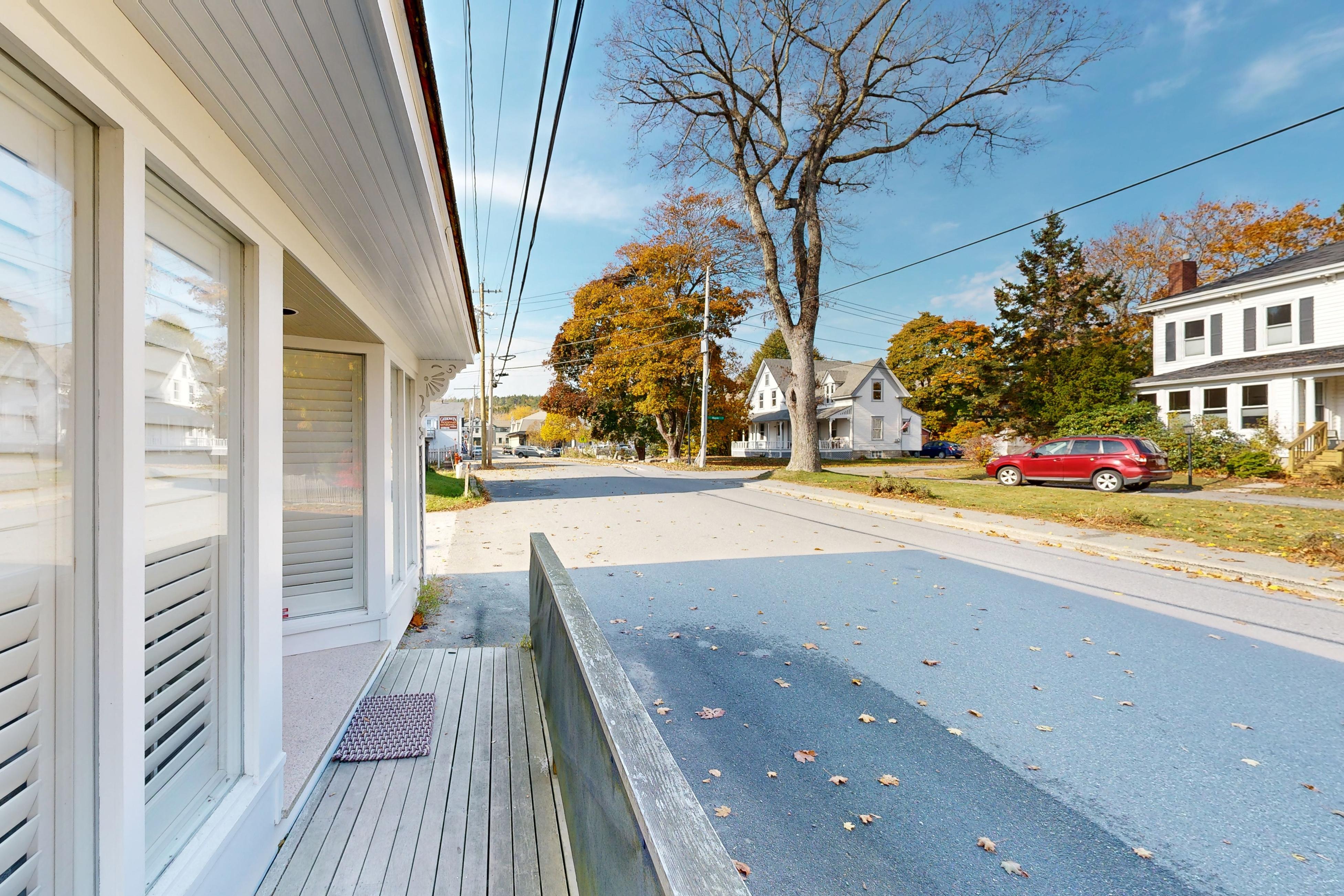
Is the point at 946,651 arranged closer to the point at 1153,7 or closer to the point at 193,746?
the point at 193,746

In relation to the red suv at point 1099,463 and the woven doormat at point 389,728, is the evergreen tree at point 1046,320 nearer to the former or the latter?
the red suv at point 1099,463

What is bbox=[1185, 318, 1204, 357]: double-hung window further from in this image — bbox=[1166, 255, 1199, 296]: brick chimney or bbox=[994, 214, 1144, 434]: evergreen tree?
bbox=[994, 214, 1144, 434]: evergreen tree

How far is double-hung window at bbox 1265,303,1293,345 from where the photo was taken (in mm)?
18453

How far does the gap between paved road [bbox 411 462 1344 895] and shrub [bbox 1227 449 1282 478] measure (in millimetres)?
13849

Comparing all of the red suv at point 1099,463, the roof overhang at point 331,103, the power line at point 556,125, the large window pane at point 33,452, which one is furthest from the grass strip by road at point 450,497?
the red suv at point 1099,463

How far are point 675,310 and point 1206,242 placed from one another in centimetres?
2588

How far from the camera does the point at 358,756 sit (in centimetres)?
280

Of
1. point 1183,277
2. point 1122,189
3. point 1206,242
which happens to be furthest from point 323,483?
point 1206,242

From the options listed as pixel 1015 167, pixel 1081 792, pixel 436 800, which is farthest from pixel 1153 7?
pixel 436 800

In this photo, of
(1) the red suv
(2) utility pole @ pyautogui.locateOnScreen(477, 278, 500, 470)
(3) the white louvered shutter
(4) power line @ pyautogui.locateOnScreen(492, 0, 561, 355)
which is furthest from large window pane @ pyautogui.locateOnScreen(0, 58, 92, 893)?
(2) utility pole @ pyautogui.locateOnScreen(477, 278, 500, 470)

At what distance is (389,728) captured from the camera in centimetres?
308

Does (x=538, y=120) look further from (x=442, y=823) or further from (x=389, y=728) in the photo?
(x=442, y=823)

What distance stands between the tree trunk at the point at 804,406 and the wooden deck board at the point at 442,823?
17.3 metres

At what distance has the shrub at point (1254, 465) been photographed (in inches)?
646
